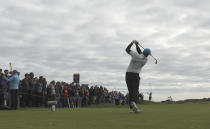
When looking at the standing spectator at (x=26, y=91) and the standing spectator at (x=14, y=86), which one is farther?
the standing spectator at (x=26, y=91)

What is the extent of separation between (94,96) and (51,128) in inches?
1112

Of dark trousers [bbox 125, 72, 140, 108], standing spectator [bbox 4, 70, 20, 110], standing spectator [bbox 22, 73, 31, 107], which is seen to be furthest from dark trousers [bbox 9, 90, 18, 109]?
dark trousers [bbox 125, 72, 140, 108]

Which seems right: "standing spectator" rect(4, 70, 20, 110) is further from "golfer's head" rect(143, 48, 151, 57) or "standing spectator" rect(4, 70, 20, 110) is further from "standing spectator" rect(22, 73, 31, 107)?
"golfer's head" rect(143, 48, 151, 57)

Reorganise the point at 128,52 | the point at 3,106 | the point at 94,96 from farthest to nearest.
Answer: the point at 94,96
the point at 3,106
the point at 128,52

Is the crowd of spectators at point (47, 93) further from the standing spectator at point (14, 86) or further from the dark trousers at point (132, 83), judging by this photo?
the dark trousers at point (132, 83)

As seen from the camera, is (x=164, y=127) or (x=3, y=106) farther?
(x=3, y=106)

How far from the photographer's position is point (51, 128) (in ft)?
21.0

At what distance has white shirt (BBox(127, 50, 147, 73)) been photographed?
37.4 feet

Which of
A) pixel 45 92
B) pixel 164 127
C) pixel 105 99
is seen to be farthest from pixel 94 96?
pixel 164 127

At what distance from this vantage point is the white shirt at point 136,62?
37.4 ft

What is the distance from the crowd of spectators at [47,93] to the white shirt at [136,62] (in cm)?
630

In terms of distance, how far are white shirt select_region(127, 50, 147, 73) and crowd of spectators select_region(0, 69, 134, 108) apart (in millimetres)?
6304

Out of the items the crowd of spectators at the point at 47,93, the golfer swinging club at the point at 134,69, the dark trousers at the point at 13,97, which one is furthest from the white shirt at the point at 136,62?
the dark trousers at the point at 13,97

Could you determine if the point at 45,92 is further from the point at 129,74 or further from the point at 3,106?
the point at 129,74
